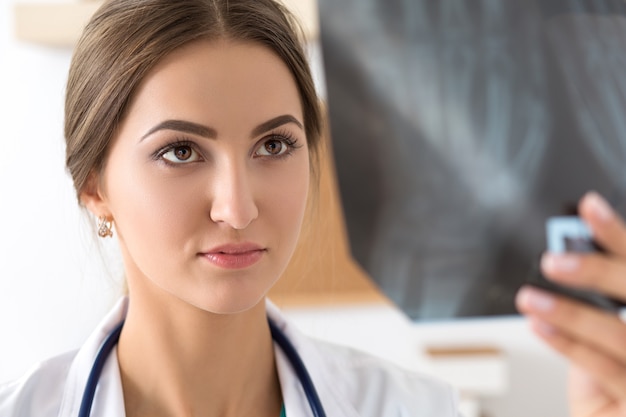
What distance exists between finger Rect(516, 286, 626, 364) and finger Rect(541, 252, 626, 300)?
0.02 meters

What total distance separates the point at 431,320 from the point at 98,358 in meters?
1.28

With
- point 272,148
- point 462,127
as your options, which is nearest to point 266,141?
point 272,148

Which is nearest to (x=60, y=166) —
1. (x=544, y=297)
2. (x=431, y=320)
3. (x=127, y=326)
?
(x=431, y=320)

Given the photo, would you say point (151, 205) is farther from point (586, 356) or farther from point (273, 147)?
point (586, 356)

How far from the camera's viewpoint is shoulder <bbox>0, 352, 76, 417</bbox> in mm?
756

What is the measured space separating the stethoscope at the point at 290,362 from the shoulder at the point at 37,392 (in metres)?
0.03

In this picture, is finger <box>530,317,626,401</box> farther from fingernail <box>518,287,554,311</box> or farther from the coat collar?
the coat collar

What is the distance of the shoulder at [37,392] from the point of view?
76 centimetres

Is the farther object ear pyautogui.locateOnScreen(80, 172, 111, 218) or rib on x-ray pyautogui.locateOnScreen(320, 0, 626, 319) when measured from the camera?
rib on x-ray pyautogui.locateOnScreen(320, 0, 626, 319)

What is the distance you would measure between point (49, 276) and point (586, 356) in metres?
1.65

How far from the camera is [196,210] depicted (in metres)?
0.69

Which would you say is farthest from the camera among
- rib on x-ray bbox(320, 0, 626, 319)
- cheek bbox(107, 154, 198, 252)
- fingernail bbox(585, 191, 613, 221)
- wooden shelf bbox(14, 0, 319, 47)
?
rib on x-ray bbox(320, 0, 626, 319)

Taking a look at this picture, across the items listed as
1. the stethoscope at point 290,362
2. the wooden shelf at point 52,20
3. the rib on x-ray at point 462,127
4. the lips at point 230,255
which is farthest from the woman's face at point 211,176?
the rib on x-ray at point 462,127

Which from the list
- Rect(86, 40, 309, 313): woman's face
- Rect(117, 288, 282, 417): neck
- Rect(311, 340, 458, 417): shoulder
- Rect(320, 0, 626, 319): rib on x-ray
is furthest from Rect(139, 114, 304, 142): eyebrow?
Rect(320, 0, 626, 319): rib on x-ray
